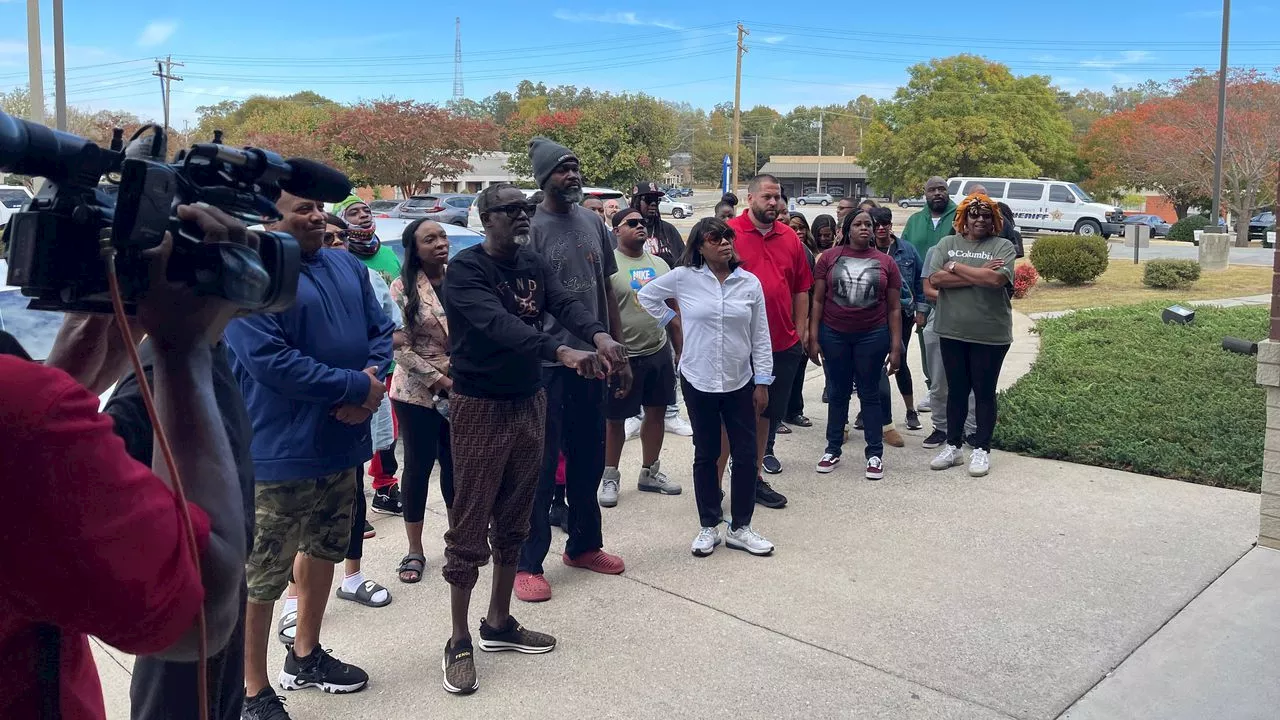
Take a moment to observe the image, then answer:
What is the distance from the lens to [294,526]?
11.7ft

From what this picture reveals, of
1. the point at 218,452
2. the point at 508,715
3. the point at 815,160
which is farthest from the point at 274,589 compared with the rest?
the point at 815,160

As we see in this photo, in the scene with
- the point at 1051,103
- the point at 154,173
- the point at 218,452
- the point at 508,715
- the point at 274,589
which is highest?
the point at 1051,103

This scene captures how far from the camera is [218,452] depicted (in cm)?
146

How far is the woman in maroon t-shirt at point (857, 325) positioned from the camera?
6555mm

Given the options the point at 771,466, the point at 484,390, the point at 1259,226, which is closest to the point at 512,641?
the point at 484,390

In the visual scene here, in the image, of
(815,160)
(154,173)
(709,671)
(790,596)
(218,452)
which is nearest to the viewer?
(154,173)

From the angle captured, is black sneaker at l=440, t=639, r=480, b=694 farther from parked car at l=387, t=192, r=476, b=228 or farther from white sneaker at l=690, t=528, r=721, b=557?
parked car at l=387, t=192, r=476, b=228

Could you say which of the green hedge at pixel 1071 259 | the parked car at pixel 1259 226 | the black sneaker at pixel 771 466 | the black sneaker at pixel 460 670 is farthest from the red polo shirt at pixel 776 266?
the parked car at pixel 1259 226

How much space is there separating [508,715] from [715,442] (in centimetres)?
202

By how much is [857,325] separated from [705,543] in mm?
2181

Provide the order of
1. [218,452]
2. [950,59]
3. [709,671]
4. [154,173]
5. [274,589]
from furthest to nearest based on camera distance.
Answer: [950,59]
[709,671]
[274,589]
[218,452]
[154,173]

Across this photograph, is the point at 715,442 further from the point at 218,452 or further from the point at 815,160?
→ the point at 815,160

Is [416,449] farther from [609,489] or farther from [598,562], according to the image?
[609,489]

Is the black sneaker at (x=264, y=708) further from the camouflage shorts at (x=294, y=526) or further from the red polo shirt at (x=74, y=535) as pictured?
the red polo shirt at (x=74, y=535)
